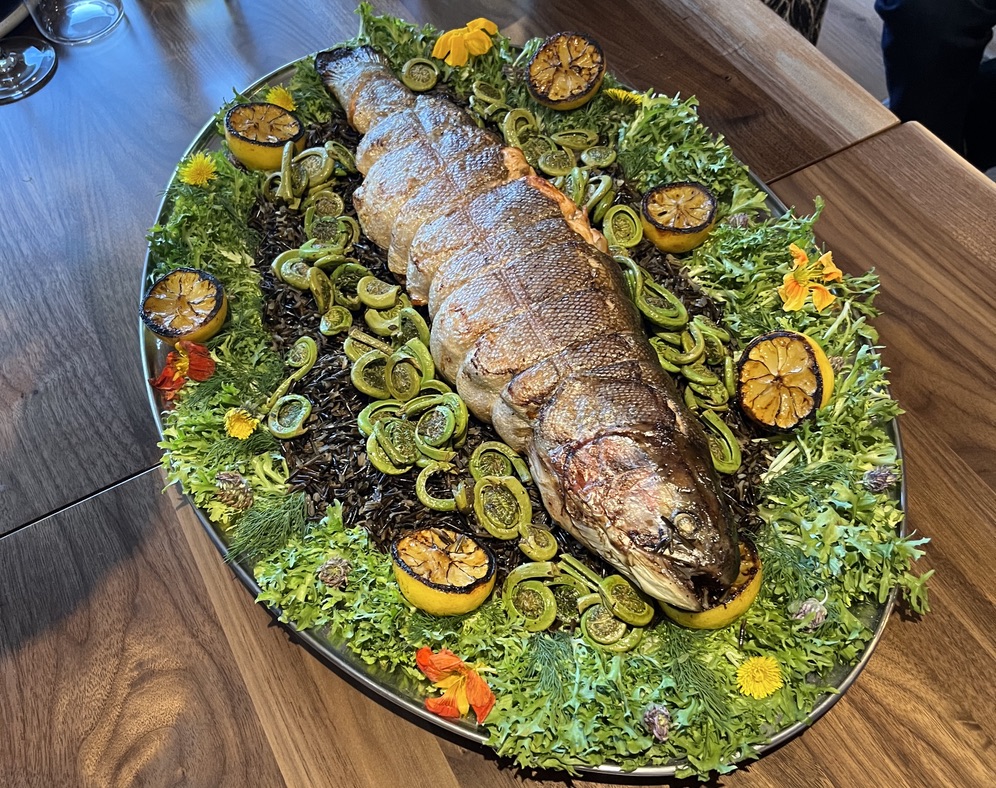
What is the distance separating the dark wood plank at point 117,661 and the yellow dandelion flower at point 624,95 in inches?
84.8

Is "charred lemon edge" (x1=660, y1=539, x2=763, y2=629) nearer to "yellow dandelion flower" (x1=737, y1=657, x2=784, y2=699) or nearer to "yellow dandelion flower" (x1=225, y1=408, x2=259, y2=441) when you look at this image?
"yellow dandelion flower" (x1=737, y1=657, x2=784, y2=699)

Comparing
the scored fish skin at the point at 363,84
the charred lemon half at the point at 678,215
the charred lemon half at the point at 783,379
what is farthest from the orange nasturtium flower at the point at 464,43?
the charred lemon half at the point at 783,379

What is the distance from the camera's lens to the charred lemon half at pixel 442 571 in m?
1.89

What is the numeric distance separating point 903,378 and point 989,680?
3.08 ft

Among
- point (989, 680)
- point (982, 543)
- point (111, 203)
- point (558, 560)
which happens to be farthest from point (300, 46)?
point (989, 680)

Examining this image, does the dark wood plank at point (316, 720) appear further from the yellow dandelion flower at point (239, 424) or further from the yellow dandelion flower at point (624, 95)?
the yellow dandelion flower at point (624, 95)

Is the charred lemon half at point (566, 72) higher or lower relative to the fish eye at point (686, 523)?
higher

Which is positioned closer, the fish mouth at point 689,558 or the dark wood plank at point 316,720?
the fish mouth at point 689,558

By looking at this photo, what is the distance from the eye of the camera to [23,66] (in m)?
3.50

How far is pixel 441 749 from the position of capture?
6.32ft

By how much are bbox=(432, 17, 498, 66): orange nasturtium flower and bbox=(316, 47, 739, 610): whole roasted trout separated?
0.38 m

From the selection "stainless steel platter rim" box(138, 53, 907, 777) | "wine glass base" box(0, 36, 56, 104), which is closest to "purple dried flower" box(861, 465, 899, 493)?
"stainless steel platter rim" box(138, 53, 907, 777)

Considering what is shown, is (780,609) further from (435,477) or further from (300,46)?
(300,46)

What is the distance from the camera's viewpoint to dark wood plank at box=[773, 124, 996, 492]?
2.36 meters
